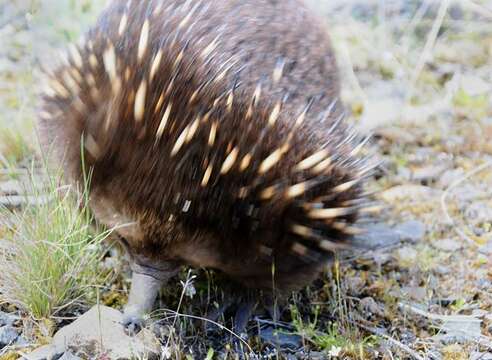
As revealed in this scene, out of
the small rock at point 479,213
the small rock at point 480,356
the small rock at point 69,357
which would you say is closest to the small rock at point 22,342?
the small rock at point 69,357

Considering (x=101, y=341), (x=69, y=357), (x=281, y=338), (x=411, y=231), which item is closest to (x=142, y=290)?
(x=101, y=341)

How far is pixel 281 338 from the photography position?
281cm

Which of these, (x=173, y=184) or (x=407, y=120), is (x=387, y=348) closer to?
(x=173, y=184)

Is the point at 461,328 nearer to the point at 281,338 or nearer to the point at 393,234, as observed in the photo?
the point at 281,338

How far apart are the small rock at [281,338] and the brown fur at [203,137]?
0.65 ft

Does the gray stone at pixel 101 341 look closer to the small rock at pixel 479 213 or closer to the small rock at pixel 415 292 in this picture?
the small rock at pixel 415 292

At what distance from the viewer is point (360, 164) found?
8.80 feet

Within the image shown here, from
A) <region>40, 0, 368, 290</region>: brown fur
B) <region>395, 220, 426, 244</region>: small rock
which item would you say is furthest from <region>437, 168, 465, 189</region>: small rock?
<region>40, 0, 368, 290</region>: brown fur

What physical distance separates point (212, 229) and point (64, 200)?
605mm

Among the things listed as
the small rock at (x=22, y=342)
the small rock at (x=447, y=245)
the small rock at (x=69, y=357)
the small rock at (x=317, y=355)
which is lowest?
the small rock at (x=317, y=355)

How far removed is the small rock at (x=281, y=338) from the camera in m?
2.78

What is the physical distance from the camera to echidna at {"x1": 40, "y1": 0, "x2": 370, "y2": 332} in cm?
223

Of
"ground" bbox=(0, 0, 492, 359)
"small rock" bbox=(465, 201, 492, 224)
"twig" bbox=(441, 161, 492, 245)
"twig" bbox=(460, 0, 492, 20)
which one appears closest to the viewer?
"ground" bbox=(0, 0, 492, 359)

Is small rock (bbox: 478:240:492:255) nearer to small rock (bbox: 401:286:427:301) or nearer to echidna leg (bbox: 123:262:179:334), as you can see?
small rock (bbox: 401:286:427:301)
